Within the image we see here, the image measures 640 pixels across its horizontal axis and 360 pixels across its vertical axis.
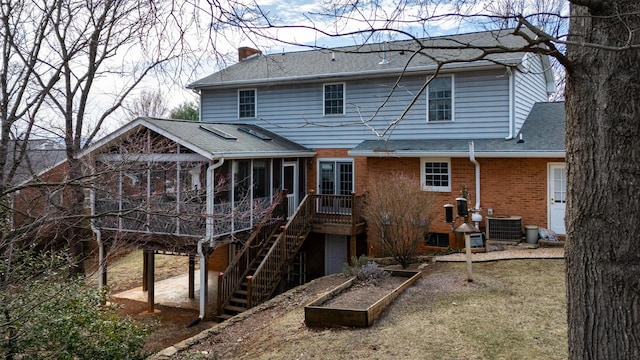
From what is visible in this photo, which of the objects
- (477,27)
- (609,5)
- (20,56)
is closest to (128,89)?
(20,56)

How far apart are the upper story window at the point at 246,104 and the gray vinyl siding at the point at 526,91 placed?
9.66 m

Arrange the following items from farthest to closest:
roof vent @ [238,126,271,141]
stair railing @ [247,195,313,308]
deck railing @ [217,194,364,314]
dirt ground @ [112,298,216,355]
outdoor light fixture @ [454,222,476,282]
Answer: roof vent @ [238,126,271,141], deck railing @ [217,194,364,314], stair railing @ [247,195,313,308], dirt ground @ [112,298,216,355], outdoor light fixture @ [454,222,476,282]

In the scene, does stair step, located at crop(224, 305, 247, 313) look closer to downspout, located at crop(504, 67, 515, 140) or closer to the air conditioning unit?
the air conditioning unit

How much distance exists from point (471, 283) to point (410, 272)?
158cm

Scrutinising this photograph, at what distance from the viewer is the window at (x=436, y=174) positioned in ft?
48.2

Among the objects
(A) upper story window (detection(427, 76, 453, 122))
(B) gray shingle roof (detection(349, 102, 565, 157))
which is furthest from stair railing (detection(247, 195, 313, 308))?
(A) upper story window (detection(427, 76, 453, 122))

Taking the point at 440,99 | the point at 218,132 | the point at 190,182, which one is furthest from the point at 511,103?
the point at 190,182

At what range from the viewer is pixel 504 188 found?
13766 millimetres

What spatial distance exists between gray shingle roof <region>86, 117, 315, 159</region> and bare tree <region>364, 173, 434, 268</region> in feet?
14.3

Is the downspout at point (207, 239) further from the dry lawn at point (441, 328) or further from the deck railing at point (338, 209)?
the deck railing at point (338, 209)

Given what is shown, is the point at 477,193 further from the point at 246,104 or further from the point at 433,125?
the point at 246,104

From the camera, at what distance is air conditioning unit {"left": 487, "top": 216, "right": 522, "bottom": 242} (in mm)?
13258

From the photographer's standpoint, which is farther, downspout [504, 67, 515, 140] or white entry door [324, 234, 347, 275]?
white entry door [324, 234, 347, 275]

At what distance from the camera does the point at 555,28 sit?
3648 millimetres
